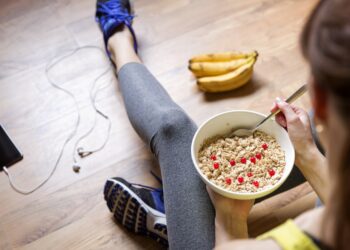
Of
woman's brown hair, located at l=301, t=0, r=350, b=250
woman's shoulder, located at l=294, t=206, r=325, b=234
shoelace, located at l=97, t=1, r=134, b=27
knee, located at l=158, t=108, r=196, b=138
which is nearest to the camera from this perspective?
woman's brown hair, located at l=301, t=0, r=350, b=250

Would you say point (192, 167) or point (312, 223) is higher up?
point (312, 223)

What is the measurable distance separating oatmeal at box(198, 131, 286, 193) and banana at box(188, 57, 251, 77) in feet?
1.25

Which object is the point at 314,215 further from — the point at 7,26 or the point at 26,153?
the point at 7,26

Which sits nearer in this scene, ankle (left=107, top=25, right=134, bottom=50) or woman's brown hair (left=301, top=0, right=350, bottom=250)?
woman's brown hair (left=301, top=0, right=350, bottom=250)

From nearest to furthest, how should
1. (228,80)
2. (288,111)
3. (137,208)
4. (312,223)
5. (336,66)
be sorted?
(336,66) → (312,223) → (288,111) → (137,208) → (228,80)

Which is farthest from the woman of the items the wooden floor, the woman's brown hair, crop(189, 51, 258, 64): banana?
crop(189, 51, 258, 64): banana

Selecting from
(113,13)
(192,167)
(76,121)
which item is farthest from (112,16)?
(192,167)

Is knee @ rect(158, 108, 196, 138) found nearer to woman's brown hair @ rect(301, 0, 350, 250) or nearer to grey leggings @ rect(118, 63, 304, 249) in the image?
grey leggings @ rect(118, 63, 304, 249)

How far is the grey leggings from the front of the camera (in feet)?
3.03

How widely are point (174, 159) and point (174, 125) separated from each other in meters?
0.09

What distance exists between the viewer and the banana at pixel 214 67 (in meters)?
1.37

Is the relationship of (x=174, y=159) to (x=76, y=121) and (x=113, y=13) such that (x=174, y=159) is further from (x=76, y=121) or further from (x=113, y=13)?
(x=113, y=13)

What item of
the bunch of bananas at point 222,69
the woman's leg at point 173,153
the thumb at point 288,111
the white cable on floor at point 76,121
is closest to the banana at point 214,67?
the bunch of bananas at point 222,69

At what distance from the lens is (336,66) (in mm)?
435
